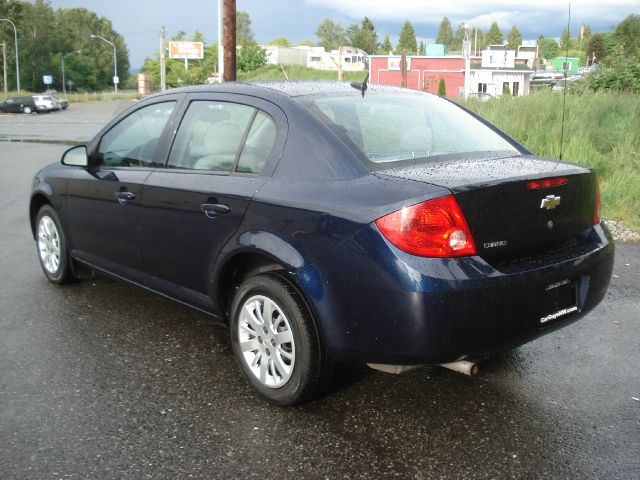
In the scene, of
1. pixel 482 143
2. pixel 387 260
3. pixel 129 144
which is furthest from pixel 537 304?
pixel 129 144

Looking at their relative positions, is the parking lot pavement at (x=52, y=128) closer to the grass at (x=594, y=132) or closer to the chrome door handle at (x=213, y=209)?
the grass at (x=594, y=132)

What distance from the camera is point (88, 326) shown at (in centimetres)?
475

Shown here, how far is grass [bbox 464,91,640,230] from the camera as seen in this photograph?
923 cm

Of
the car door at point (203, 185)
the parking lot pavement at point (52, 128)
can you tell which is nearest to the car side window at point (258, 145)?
the car door at point (203, 185)

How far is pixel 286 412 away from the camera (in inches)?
138

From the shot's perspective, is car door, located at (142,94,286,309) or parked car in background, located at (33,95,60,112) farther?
parked car in background, located at (33,95,60,112)

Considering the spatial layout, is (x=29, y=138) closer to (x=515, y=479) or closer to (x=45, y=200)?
(x=45, y=200)

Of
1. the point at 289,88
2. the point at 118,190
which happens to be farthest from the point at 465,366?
the point at 118,190

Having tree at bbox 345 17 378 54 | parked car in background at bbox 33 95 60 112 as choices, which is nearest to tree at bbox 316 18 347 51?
tree at bbox 345 17 378 54

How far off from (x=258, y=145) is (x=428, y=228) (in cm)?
119

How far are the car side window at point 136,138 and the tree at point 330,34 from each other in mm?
161957

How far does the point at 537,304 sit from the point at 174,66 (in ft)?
363

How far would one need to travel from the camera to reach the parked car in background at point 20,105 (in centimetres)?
5456

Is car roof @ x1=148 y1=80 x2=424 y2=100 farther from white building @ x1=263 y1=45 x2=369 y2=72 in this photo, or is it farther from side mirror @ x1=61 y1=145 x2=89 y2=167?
white building @ x1=263 y1=45 x2=369 y2=72
